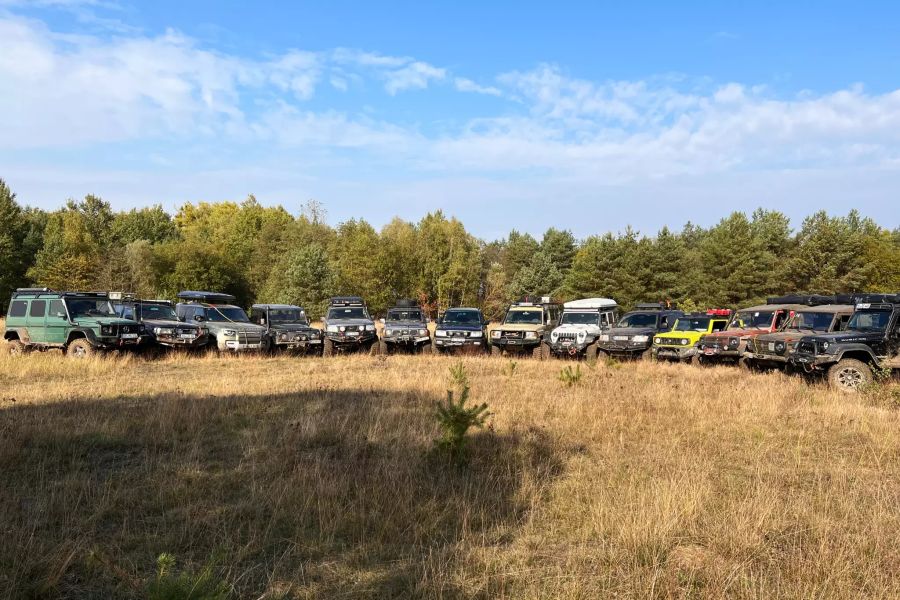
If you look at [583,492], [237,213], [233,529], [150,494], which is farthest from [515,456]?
[237,213]

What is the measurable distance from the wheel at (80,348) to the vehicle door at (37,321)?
1.02 meters

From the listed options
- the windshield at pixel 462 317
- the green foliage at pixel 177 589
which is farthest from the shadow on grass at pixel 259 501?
the windshield at pixel 462 317

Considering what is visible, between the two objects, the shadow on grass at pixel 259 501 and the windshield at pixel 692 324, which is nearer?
the shadow on grass at pixel 259 501

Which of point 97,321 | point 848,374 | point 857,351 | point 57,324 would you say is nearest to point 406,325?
point 97,321

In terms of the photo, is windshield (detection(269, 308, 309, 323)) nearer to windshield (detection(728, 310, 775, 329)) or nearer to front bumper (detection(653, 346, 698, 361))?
front bumper (detection(653, 346, 698, 361))

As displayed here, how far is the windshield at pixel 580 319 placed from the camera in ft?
61.6

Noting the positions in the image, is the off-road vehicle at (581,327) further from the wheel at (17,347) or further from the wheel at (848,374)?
the wheel at (17,347)

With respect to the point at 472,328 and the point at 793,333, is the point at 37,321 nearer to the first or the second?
the point at 472,328

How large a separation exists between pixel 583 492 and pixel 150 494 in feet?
12.7

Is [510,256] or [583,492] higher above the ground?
[510,256]

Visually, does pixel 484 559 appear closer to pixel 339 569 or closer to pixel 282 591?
pixel 339 569

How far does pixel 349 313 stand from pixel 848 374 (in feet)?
46.6

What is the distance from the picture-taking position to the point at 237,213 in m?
77.9

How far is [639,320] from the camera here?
18.6 m
